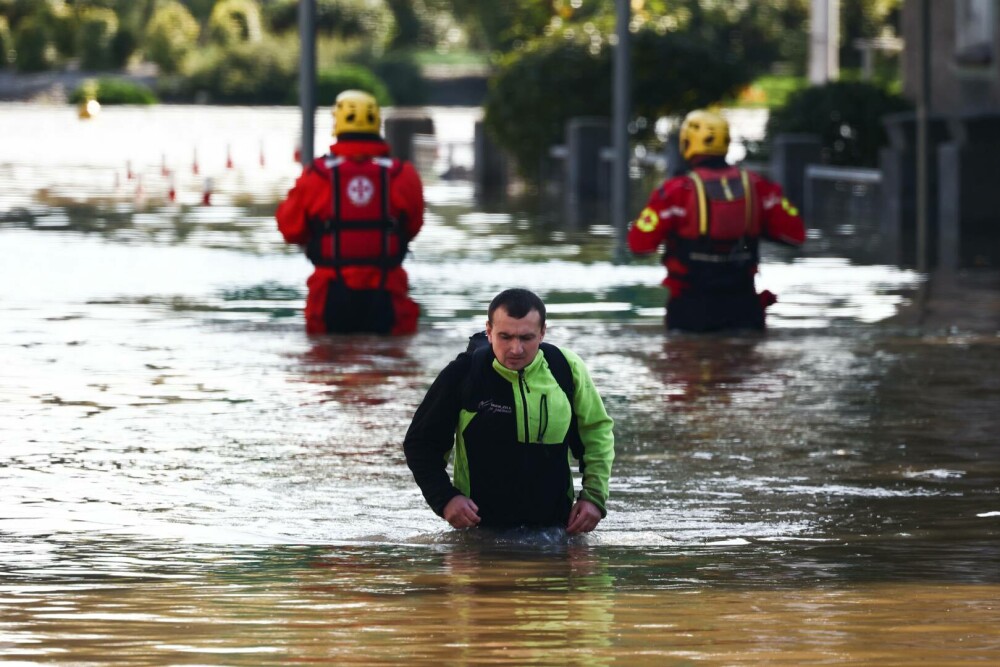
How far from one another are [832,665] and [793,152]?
2226 centimetres

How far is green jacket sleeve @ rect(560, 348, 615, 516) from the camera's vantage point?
764 cm

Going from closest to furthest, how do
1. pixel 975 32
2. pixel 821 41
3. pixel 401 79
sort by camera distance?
1. pixel 975 32
2. pixel 821 41
3. pixel 401 79

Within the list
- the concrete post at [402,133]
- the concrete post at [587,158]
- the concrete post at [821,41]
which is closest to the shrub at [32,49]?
the concrete post at [821,41]

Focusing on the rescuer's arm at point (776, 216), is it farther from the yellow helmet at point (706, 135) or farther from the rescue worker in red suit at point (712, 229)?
the yellow helmet at point (706, 135)

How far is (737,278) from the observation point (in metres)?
14.7

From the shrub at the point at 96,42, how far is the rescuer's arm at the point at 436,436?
64.9 metres

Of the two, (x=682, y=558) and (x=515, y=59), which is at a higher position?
(x=515, y=59)

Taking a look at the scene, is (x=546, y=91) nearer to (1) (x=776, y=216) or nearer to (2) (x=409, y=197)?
(2) (x=409, y=197)

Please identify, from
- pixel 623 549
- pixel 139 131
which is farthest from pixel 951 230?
pixel 139 131

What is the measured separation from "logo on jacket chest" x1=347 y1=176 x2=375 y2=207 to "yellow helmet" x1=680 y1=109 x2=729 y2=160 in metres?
1.98

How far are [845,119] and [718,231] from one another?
15.8 m

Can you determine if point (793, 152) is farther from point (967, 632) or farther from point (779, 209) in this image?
point (967, 632)

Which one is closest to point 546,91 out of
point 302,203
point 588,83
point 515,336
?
point 588,83

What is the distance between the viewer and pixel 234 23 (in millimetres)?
74125
